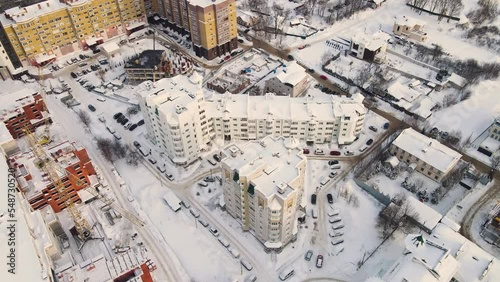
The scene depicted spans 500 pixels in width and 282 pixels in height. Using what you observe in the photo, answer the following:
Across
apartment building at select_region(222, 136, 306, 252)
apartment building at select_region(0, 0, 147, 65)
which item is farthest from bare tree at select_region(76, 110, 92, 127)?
apartment building at select_region(222, 136, 306, 252)

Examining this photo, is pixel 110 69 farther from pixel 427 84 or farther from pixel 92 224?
pixel 427 84

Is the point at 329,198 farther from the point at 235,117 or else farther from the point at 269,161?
the point at 235,117

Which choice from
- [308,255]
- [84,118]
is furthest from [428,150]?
[84,118]

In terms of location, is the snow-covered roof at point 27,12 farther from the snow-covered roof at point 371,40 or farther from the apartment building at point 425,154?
the apartment building at point 425,154

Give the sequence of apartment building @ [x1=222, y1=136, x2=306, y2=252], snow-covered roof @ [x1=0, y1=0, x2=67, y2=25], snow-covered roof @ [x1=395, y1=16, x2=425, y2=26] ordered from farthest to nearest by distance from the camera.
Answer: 1. snow-covered roof @ [x1=395, y1=16, x2=425, y2=26]
2. snow-covered roof @ [x1=0, y1=0, x2=67, y2=25]
3. apartment building @ [x1=222, y1=136, x2=306, y2=252]

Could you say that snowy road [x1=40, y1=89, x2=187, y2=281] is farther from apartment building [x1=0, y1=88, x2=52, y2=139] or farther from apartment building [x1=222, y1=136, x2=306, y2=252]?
apartment building [x1=222, y1=136, x2=306, y2=252]

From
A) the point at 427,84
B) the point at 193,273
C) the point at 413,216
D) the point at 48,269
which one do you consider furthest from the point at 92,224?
the point at 427,84

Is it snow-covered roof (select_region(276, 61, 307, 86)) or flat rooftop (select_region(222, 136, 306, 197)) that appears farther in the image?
snow-covered roof (select_region(276, 61, 307, 86))
